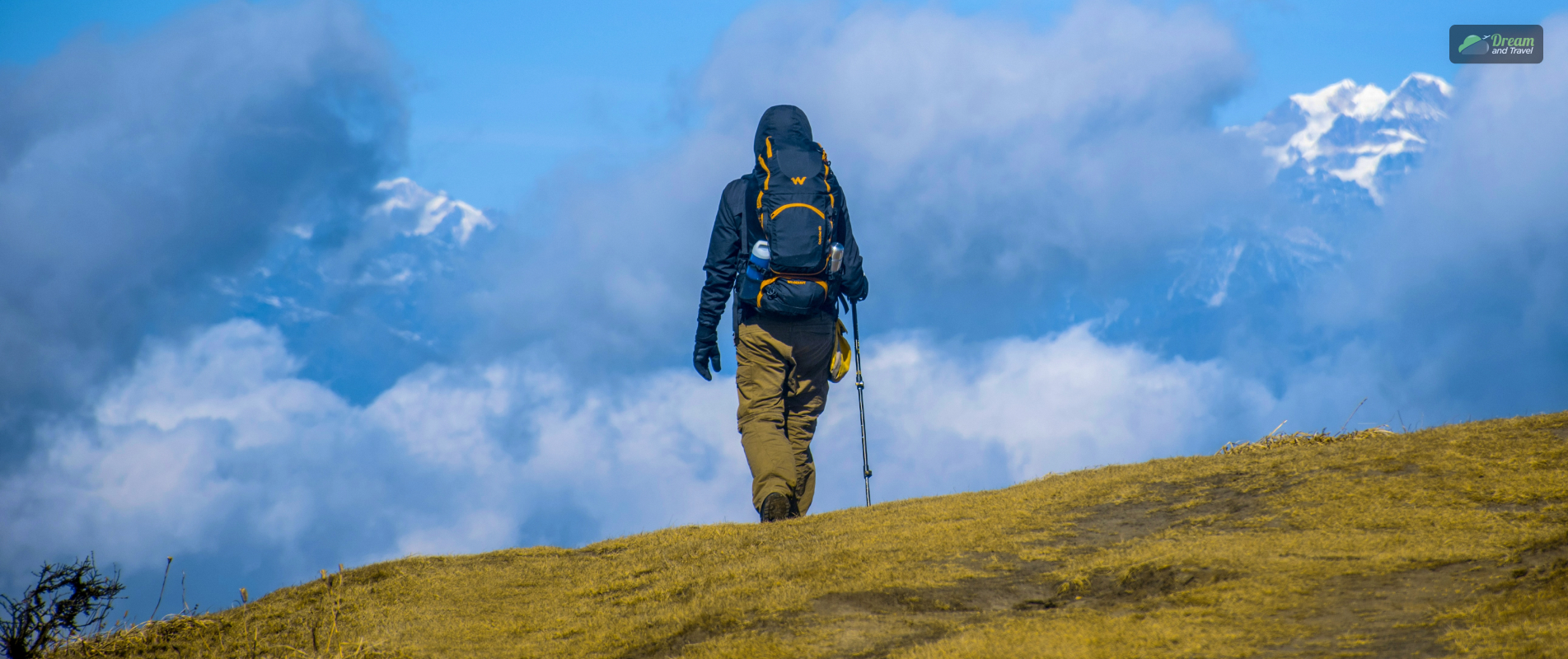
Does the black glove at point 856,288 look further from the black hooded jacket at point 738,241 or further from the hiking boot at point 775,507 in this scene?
the hiking boot at point 775,507

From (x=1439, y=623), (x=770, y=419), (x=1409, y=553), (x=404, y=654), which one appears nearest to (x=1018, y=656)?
(x=1439, y=623)

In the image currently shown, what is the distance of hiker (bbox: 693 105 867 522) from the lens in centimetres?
1124

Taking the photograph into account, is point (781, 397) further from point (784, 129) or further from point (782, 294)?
point (784, 129)

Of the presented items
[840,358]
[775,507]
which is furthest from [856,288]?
[775,507]

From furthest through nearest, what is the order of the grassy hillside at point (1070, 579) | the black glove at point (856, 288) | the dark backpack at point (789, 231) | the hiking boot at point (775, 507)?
1. the black glove at point (856, 288)
2. the dark backpack at point (789, 231)
3. the hiking boot at point (775, 507)
4. the grassy hillside at point (1070, 579)

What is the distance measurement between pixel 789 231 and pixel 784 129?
4.33ft

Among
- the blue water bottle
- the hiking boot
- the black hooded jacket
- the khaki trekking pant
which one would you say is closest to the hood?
the black hooded jacket

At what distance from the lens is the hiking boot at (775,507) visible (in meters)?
11.1

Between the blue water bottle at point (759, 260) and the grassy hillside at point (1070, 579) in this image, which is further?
the blue water bottle at point (759, 260)

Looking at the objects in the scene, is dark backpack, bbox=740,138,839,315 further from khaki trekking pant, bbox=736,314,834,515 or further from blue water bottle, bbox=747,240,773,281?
khaki trekking pant, bbox=736,314,834,515

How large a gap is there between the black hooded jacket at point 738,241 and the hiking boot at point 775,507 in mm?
1865

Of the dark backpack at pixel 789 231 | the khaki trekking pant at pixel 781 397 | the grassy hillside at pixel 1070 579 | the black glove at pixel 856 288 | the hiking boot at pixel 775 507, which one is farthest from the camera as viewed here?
the black glove at pixel 856 288

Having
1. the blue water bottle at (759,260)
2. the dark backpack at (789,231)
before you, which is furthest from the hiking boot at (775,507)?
the blue water bottle at (759,260)

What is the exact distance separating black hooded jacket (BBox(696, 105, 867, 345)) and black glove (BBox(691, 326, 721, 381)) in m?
0.01
